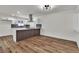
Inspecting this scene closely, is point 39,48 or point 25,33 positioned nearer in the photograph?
point 39,48

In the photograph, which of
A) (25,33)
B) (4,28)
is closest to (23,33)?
(25,33)

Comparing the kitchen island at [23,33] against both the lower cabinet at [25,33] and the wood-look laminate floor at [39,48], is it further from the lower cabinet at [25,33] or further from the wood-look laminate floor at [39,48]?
the wood-look laminate floor at [39,48]

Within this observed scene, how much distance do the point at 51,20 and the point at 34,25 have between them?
58.3 inches

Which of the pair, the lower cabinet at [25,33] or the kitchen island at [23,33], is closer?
the kitchen island at [23,33]

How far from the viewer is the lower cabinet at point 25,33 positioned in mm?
5086

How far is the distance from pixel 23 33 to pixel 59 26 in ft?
7.80

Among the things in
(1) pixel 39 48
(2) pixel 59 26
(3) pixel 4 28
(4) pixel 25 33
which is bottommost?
(1) pixel 39 48

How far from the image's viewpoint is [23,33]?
18.4 ft


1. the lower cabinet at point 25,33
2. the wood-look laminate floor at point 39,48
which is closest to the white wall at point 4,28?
the lower cabinet at point 25,33

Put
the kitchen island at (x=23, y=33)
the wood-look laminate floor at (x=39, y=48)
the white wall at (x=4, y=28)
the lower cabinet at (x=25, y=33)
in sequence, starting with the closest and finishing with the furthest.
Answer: the wood-look laminate floor at (x=39, y=48) → the kitchen island at (x=23, y=33) → the lower cabinet at (x=25, y=33) → the white wall at (x=4, y=28)

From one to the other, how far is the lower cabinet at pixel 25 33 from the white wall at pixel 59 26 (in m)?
0.56

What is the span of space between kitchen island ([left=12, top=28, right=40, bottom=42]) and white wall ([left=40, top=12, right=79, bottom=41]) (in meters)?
0.65

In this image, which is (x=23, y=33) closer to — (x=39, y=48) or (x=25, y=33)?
(x=25, y=33)
